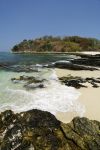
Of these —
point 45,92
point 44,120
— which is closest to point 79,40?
point 45,92

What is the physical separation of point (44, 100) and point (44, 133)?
6825 millimetres

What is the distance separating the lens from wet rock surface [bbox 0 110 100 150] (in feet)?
24.2

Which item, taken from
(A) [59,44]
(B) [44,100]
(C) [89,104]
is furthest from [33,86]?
(A) [59,44]

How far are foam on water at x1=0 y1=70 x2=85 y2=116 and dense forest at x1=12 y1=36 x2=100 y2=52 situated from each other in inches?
4100

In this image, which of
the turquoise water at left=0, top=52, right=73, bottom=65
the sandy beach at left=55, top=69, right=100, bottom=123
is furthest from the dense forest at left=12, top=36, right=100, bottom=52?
the sandy beach at left=55, top=69, right=100, bottom=123

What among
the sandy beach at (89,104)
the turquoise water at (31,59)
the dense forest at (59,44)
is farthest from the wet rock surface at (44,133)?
the dense forest at (59,44)

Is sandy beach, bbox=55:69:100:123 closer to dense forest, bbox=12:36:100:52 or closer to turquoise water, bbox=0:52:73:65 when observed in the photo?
turquoise water, bbox=0:52:73:65

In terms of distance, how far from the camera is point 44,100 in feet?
48.3

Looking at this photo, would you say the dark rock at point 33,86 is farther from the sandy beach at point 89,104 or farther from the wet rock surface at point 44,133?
the wet rock surface at point 44,133

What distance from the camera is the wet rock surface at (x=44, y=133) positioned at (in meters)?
7.38

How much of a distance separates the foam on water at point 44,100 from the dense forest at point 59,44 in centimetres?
10414

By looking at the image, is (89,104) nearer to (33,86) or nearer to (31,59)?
(33,86)

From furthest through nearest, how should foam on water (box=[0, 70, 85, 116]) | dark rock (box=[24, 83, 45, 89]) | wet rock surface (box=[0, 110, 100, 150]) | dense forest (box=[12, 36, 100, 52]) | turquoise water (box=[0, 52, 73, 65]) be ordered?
dense forest (box=[12, 36, 100, 52]) → turquoise water (box=[0, 52, 73, 65]) → dark rock (box=[24, 83, 45, 89]) → foam on water (box=[0, 70, 85, 116]) → wet rock surface (box=[0, 110, 100, 150])

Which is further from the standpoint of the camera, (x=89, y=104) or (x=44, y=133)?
(x=89, y=104)
